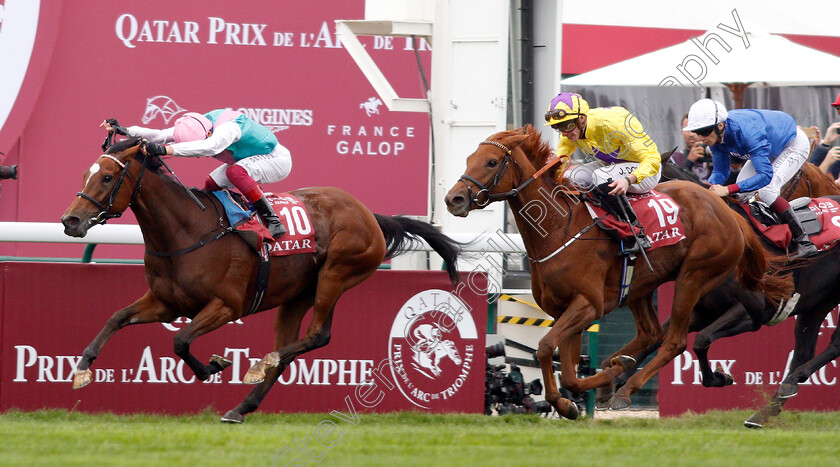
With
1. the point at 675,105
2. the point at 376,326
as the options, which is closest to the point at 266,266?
the point at 376,326

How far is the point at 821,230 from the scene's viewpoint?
6836 millimetres

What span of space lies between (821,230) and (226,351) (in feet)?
12.0

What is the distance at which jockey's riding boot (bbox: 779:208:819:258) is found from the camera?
266 inches

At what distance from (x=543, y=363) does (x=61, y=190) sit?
4.66m

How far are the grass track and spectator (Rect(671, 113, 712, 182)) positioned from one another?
298cm

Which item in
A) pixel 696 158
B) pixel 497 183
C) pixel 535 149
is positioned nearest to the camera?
pixel 497 183

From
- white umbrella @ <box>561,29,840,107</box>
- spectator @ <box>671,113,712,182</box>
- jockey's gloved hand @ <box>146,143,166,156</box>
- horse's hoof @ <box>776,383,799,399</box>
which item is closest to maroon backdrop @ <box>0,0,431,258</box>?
white umbrella @ <box>561,29,840,107</box>

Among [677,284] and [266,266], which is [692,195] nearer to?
[677,284]

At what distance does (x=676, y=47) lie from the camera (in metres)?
9.78

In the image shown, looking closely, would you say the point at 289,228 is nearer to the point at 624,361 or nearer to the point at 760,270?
the point at 624,361

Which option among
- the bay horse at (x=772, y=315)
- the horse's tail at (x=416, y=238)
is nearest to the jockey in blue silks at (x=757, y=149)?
the bay horse at (x=772, y=315)

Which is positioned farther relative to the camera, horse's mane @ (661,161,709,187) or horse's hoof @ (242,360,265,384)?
horse's mane @ (661,161,709,187)

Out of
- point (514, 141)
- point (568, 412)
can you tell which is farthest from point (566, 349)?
point (514, 141)

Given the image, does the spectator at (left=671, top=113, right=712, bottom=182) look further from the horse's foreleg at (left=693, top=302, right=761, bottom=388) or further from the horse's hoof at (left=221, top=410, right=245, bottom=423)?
the horse's hoof at (left=221, top=410, right=245, bottom=423)
